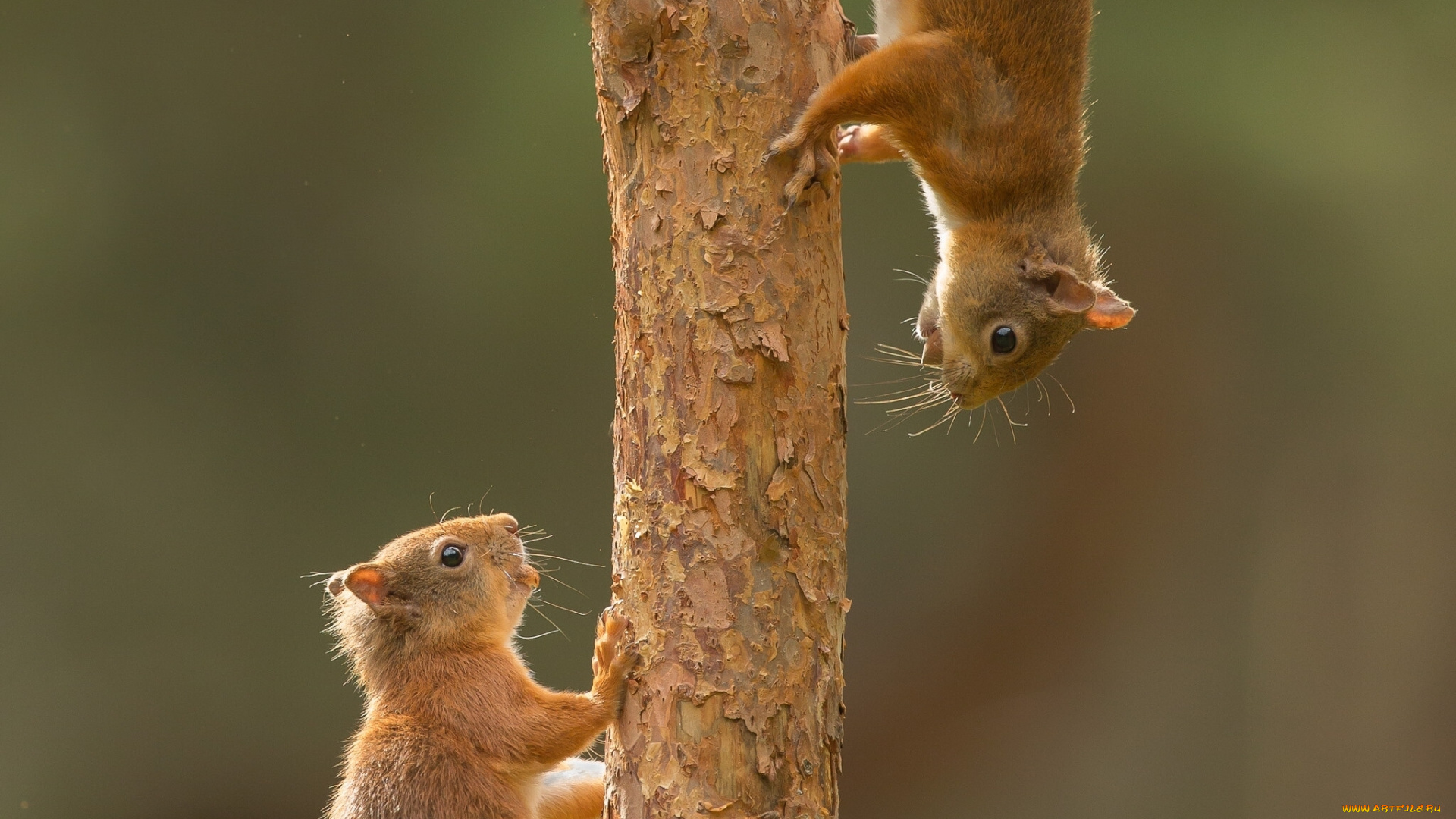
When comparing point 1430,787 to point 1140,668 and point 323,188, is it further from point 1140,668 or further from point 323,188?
point 323,188

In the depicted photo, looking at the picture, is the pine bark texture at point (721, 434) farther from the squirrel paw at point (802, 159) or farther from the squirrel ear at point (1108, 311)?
the squirrel ear at point (1108, 311)

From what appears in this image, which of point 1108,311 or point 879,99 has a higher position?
point 879,99

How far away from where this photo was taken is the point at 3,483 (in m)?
6.43

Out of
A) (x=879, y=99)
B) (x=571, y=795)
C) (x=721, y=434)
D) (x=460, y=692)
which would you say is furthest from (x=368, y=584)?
(x=879, y=99)

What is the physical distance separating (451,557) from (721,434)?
1100 millimetres

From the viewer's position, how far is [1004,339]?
3494mm

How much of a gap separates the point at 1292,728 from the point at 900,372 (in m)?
3.01

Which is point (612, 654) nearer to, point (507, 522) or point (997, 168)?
point (507, 522)

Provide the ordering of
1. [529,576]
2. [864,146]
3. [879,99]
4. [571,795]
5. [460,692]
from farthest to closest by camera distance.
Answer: [864,146] < [529,576] < [571,795] < [460,692] < [879,99]

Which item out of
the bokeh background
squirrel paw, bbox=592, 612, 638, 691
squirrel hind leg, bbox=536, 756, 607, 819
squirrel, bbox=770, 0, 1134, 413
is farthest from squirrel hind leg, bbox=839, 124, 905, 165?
the bokeh background

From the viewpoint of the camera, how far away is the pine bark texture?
2811mm

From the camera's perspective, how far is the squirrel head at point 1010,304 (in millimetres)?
3430

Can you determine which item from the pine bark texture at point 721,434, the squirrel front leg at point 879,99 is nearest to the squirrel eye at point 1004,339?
the squirrel front leg at point 879,99

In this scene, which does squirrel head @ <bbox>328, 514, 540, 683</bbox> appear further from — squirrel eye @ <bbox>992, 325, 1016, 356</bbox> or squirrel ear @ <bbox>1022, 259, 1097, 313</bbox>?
squirrel ear @ <bbox>1022, 259, 1097, 313</bbox>
